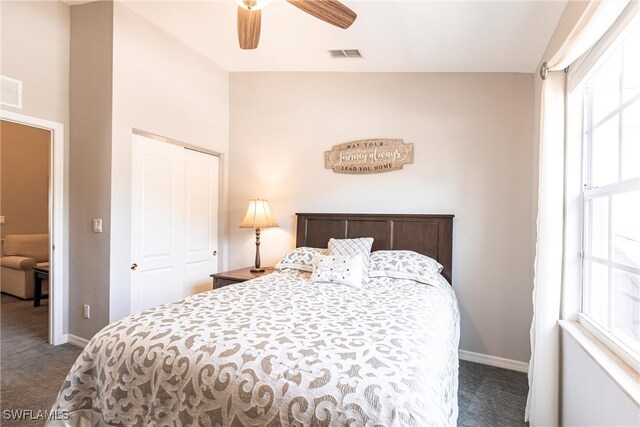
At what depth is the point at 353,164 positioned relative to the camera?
131 inches

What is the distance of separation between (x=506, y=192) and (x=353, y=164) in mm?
1375

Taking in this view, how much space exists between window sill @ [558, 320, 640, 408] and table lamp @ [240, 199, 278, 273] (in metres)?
2.50

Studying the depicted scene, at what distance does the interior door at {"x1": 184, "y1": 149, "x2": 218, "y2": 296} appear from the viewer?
11.6 feet

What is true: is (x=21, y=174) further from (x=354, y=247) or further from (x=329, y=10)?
(x=329, y=10)

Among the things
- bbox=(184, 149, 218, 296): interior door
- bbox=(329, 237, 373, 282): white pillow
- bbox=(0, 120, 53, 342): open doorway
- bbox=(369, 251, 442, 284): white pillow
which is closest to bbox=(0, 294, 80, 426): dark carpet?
bbox=(0, 120, 53, 342): open doorway

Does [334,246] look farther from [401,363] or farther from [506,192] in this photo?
[401,363]

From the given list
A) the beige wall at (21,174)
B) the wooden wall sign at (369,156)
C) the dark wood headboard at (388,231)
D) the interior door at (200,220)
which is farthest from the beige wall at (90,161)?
the beige wall at (21,174)

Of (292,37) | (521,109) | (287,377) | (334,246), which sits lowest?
(287,377)

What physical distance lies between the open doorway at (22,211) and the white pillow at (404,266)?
4.38m

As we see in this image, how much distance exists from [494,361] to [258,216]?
2.50 meters

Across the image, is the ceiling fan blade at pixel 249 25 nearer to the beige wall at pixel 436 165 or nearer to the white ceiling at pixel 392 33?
the white ceiling at pixel 392 33

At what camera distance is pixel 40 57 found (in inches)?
112

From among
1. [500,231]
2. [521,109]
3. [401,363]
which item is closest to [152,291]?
[401,363]

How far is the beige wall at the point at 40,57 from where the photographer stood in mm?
2646
